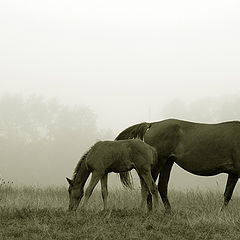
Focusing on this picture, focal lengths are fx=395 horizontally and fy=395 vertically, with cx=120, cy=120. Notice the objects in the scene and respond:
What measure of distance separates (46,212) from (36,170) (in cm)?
4110

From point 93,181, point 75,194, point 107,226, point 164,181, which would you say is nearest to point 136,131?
point 164,181

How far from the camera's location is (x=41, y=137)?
52.7 meters

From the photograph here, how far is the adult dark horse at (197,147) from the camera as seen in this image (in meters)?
8.88

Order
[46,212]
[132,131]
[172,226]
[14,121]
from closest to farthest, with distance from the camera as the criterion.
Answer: [172,226]
[46,212]
[132,131]
[14,121]

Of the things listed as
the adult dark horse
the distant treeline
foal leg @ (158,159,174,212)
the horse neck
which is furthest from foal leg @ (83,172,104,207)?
the distant treeline

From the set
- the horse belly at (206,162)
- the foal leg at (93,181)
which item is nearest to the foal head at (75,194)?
the foal leg at (93,181)

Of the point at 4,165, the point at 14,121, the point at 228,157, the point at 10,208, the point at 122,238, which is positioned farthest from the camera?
the point at 14,121

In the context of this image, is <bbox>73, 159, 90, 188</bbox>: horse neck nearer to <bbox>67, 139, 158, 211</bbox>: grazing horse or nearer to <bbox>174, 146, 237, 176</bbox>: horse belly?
<bbox>67, 139, 158, 211</bbox>: grazing horse

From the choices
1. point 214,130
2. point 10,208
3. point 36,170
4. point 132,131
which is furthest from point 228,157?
point 36,170

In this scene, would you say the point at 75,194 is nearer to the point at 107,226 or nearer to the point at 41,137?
the point at 107,226

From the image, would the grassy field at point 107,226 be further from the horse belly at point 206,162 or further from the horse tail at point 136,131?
the horse tail at point 136,131

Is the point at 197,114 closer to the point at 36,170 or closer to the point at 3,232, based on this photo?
the point at 36,170

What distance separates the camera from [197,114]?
53.8 meters

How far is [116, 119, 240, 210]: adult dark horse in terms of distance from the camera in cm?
888
